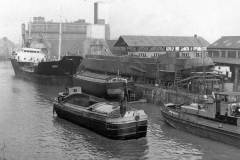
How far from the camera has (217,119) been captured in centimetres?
3142

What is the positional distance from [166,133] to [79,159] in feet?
32.2

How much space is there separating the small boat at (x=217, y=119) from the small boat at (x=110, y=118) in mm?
4483

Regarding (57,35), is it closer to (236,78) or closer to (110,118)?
(236,78)

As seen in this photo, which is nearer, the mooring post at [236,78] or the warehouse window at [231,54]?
the mooring post at [236,78]

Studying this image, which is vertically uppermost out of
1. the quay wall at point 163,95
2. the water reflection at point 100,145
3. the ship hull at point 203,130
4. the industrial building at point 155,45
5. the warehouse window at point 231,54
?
the industrial building at point 155,45

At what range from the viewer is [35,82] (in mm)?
77000

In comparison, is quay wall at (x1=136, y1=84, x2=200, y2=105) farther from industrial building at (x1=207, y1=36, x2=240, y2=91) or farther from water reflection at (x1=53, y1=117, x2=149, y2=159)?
water reflection at (x1=53, y1=117, x2=149, y2=159)

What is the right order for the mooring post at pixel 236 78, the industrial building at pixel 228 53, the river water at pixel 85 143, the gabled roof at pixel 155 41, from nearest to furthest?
the river water at pixel 85 143 → the mooring post at pixel 236 78 → the industrial building at pixel 228 53 → the gabled roof at pixel 155 41

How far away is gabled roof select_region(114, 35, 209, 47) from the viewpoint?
70375 mm

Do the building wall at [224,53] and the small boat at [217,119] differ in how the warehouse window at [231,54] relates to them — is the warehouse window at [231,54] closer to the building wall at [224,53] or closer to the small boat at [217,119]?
the building wall at [224,53]

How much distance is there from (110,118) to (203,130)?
7.91 metres

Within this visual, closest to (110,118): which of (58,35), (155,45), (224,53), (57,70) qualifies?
(224,53)

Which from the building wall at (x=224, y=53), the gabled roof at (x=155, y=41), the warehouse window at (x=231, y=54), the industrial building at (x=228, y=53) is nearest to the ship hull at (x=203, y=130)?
the industrial building at (x=228, y=53)

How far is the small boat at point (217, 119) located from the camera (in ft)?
99.0
